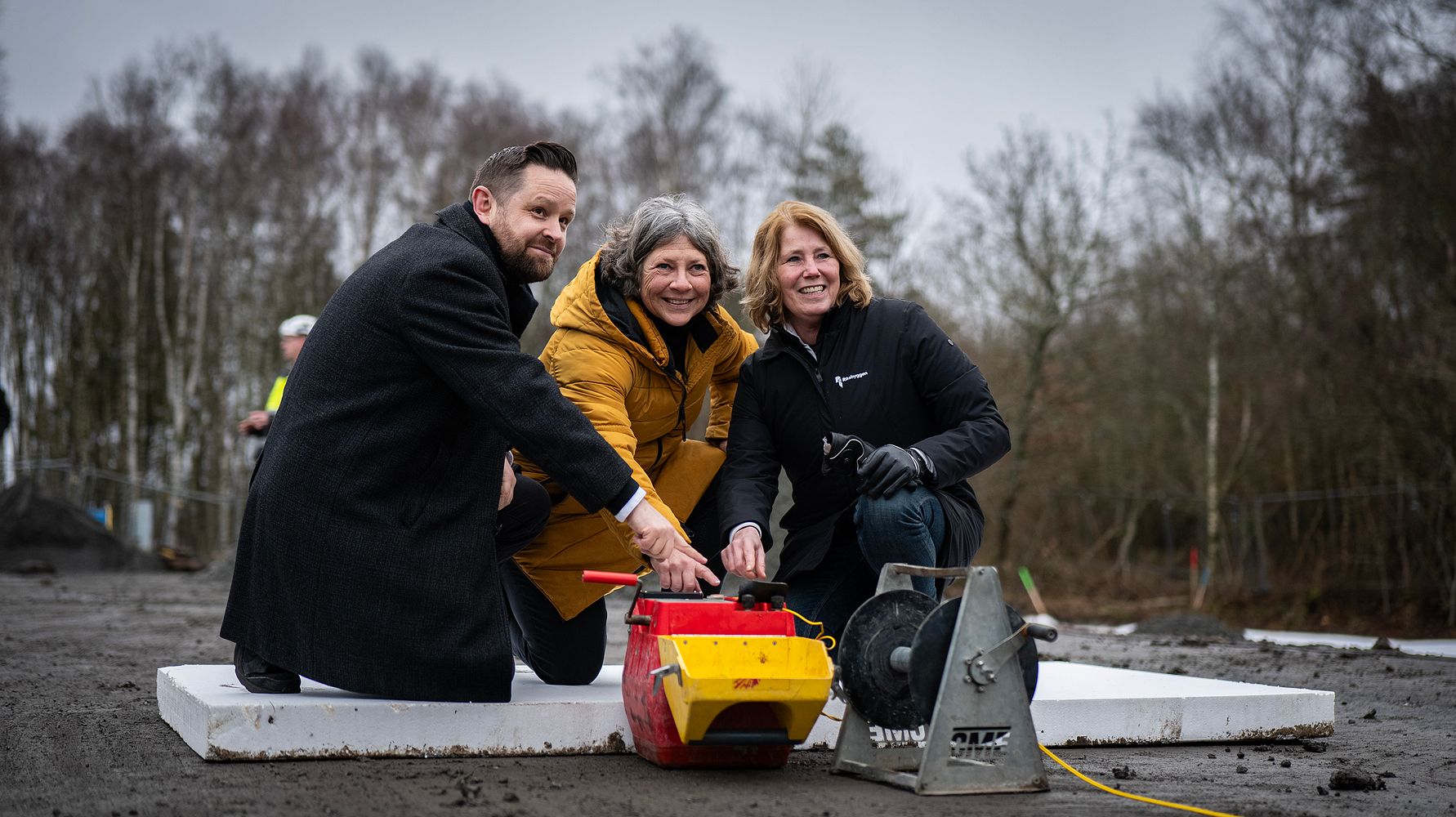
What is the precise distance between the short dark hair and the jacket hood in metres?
0.47

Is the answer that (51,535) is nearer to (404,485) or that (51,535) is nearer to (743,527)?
(404,485)

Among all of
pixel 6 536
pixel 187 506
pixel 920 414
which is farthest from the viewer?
pixel 187 506

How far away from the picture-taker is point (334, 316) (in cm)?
319

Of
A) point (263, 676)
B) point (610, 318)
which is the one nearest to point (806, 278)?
point (610, 318)

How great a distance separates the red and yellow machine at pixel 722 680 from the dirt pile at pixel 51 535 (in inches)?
683

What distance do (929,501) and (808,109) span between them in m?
18.9

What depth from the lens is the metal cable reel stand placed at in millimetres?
2707

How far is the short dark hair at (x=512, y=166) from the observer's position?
3.43 m

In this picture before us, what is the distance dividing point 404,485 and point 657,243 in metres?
1.27

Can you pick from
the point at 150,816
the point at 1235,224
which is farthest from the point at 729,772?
the point at 1235,224

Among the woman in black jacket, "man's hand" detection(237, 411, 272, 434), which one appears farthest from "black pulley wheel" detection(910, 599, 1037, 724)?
"man's hand" detection(237, 411, 272, 434)

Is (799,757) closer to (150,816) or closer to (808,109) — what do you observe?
(150,816)

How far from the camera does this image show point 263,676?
3.27 meters

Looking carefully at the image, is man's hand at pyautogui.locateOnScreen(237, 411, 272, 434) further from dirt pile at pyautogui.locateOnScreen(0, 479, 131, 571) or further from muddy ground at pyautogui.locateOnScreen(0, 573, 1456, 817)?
dirt pile at pyautogui.locateOnScreen(0, 479, 131, 571)
